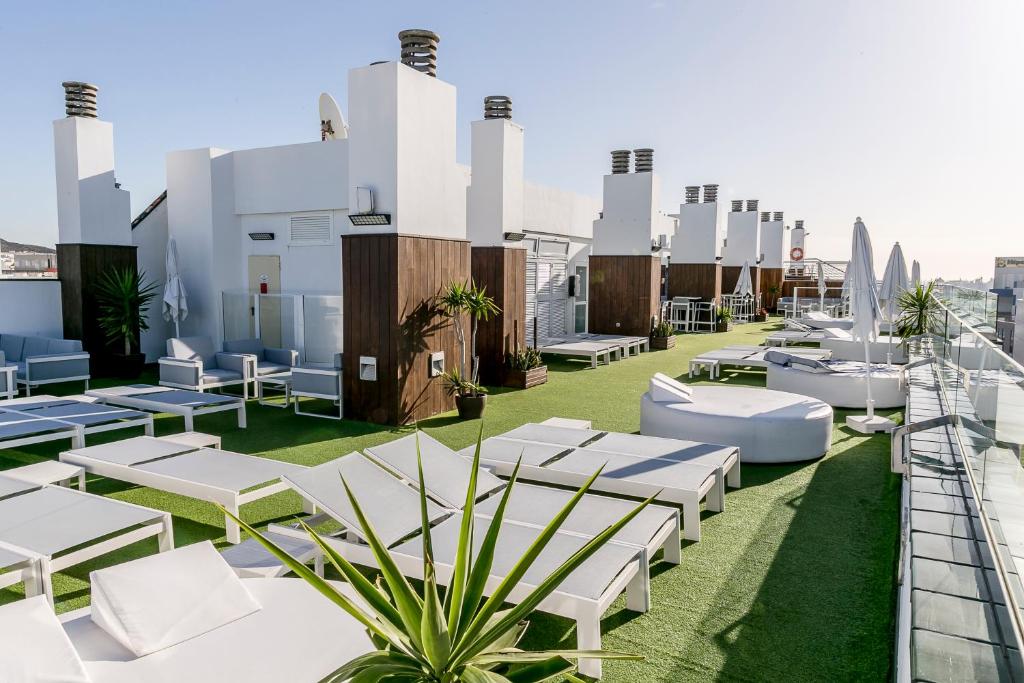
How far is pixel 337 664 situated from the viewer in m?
2.79

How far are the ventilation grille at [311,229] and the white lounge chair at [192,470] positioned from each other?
592 cm

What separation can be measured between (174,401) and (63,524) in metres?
4.04

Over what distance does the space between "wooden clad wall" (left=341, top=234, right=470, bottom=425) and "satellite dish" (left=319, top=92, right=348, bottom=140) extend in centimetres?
509

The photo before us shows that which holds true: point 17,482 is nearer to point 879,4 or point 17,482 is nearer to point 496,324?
point 496,324

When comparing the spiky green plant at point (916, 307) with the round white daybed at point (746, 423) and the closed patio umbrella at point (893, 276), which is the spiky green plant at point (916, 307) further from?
the round white daybed at point (746, 423)

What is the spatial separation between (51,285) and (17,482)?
8159mm

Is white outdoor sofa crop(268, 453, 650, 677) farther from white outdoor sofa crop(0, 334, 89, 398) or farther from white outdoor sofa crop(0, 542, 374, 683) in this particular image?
white outdoor sofa crop(0, 334, 89, 398)

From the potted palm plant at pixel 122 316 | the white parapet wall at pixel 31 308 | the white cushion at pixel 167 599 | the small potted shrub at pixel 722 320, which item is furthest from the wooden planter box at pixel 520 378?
the small potted shrub at pixel 722 320

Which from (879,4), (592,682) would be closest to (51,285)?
(592,682)

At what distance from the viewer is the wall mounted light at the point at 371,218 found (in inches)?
329

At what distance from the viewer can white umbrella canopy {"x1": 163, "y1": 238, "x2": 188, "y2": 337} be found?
11891 millimetres

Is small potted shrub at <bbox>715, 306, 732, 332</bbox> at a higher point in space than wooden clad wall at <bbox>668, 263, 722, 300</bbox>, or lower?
lower

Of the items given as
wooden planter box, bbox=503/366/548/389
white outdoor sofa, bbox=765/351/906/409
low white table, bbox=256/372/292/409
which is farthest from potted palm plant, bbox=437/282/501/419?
white outdoor sofa, bbox=765/351/906/409

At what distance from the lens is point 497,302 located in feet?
36.4
